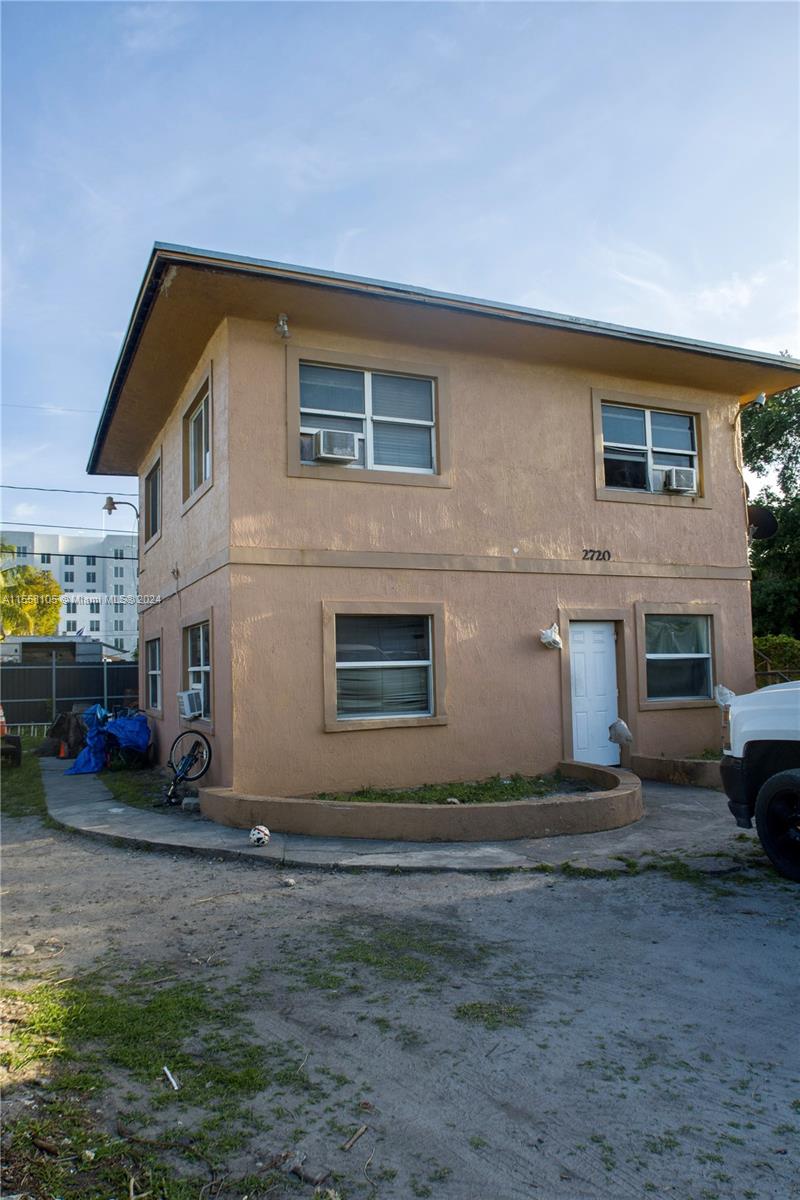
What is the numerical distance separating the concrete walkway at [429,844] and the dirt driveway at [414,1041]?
2.31ft

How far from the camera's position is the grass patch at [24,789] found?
10875 mm

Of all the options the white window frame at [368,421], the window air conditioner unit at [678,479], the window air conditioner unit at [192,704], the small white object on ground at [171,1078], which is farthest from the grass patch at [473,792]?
the small white object on ground at [171,1078]

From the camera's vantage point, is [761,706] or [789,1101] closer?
[789,1101]

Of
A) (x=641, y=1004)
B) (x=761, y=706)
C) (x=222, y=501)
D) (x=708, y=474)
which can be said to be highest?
(x=708, y=474)

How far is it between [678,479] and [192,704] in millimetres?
7679

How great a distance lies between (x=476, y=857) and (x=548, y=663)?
428 cm

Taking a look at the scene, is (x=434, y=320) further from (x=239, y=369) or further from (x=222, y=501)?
(x=222, y=501)

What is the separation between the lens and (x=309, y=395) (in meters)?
10.5

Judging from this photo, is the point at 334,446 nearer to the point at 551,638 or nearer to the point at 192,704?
the point at 551,638

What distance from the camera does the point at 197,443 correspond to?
40.5 feet

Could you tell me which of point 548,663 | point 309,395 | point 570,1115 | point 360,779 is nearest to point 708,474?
point 548,663

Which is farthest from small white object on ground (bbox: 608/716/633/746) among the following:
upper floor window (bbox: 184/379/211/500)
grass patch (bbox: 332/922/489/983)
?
grass patch (bbox: 332/922/489/983)

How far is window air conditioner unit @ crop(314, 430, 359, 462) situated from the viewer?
10.1 meters

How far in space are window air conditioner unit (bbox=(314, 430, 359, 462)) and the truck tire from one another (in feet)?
19.3
